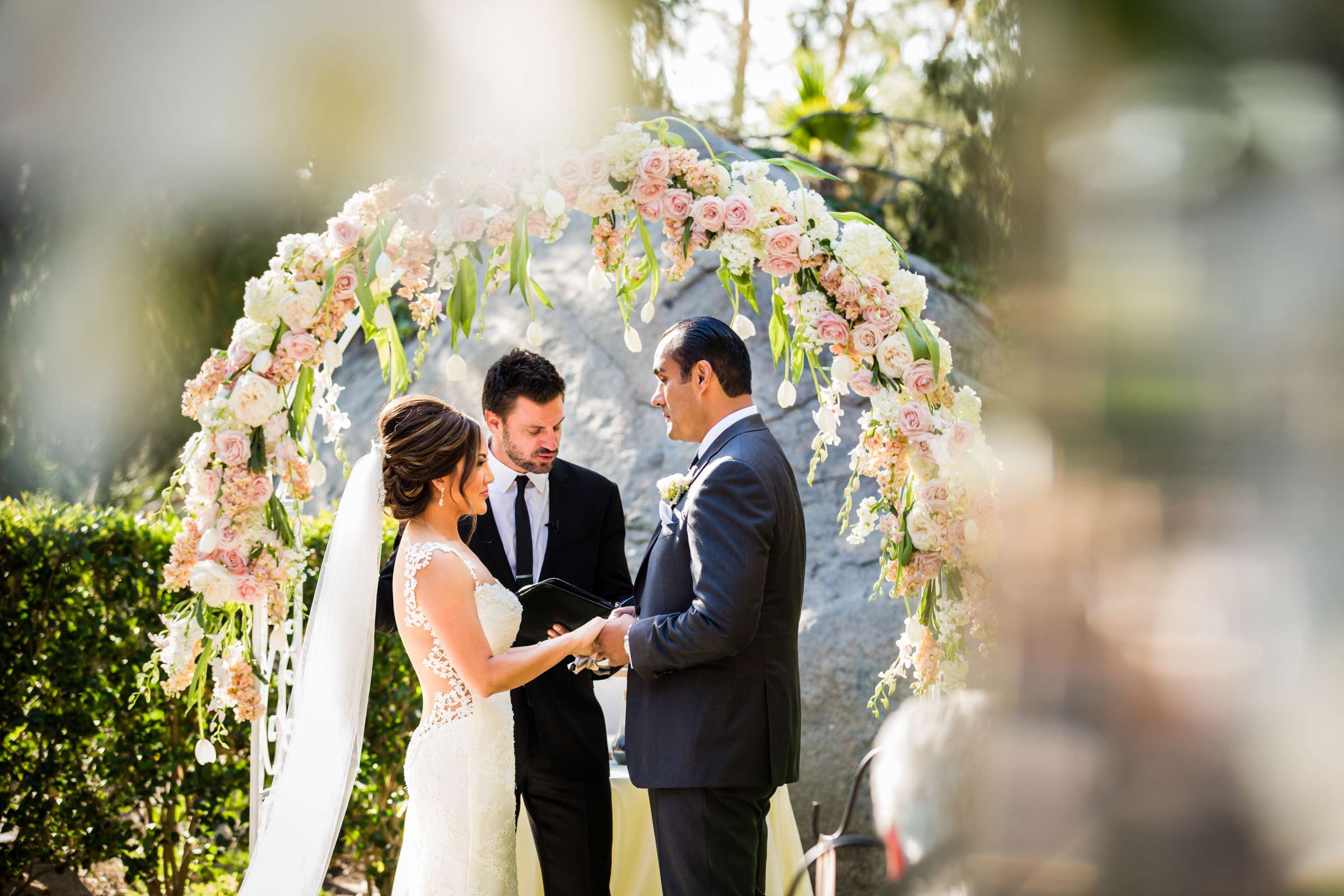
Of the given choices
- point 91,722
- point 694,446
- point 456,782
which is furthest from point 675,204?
point 91,722

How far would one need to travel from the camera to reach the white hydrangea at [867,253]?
3.50 m

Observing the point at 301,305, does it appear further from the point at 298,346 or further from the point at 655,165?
the point at 655,165

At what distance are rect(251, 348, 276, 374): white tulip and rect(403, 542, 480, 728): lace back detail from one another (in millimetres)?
828

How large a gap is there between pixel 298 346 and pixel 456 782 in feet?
4.93

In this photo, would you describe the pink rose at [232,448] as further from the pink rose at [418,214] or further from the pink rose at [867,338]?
the pink rose at [867,338]

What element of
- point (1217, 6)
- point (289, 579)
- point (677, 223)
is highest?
point (677, 223)

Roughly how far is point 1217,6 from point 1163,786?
0.49 meters

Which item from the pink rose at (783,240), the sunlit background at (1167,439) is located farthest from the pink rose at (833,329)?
the sunlit background at (1167,439)

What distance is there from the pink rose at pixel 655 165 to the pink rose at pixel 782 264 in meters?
0.45

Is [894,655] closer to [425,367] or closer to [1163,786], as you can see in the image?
[425,367]

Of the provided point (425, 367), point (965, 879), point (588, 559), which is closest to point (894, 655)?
point (588, 559)

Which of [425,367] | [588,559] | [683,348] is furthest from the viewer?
[425,367]

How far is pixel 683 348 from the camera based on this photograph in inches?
130

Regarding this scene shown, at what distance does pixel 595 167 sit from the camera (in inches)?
140
